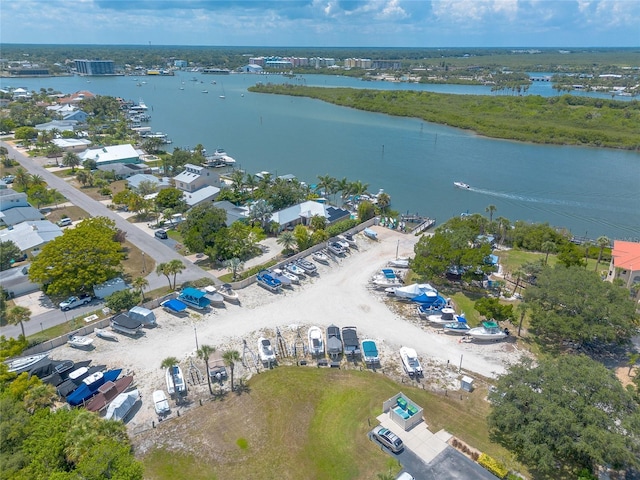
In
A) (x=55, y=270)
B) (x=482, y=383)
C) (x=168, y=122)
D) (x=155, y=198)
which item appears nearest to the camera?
(x=482, y=383)

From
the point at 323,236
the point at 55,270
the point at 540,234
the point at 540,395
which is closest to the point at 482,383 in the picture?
the point at 540,395

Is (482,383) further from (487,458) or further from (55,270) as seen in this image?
(55,270)

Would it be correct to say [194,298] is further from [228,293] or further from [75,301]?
[75,301]

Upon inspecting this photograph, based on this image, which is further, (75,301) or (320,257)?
(320,257)

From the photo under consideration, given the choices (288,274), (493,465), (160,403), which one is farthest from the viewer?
(288,274)

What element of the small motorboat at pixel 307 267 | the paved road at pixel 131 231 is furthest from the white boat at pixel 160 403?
the small motorboat at pixel 307 267

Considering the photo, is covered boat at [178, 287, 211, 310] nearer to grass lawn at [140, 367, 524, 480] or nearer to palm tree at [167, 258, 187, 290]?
palm tree at [167, 258, 187, 290]

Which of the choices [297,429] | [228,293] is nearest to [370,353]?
[297,429]
